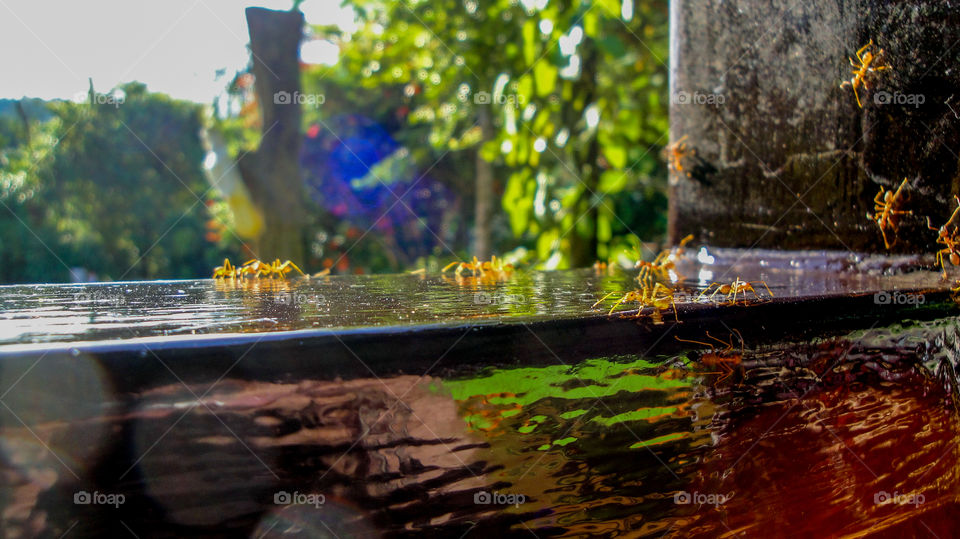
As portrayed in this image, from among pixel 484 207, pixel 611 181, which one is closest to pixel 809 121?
pixel 611 181

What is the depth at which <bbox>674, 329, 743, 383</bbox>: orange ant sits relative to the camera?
0.90 metres

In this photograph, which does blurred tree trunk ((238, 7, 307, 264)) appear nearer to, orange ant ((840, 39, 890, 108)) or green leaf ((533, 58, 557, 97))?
green leaf ((533, 58, 557, 97))

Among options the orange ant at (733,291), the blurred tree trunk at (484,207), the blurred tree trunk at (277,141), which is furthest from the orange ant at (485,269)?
the blurred tree trunk at (484,207)

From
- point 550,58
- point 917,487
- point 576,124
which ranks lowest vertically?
point 917,487

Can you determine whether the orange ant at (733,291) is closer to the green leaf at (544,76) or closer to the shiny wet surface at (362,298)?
the shiny wet surface at (362,298)

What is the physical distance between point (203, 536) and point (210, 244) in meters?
9.24

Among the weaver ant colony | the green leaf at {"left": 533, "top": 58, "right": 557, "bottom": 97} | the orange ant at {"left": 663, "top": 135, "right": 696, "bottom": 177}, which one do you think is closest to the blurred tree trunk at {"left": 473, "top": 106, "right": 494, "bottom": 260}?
the green leaf at {"left": 533, "top": 58, "right": 557, "bottom": 97}

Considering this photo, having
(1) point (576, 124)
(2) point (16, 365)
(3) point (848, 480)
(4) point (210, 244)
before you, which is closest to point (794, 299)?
(3) point (848, 480)

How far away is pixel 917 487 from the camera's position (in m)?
1.03

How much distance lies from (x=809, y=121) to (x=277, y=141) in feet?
13.2

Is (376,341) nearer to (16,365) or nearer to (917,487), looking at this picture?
(16,365)

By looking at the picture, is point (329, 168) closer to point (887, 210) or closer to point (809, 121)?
point (809, 121)

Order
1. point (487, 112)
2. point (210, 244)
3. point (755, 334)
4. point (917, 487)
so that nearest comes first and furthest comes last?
point (755, 334) < point (917, 487) < point (487, 112) < point (210, 244)

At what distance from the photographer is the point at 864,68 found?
1317 millimetres
